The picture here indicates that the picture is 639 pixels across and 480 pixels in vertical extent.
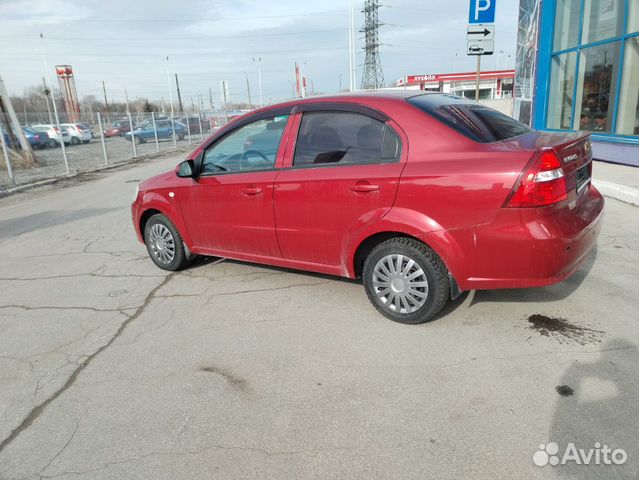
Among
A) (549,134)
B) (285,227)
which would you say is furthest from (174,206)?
(549,134)

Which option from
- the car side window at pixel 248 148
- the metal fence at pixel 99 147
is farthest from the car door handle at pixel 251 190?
the metal fence at pixel 99 147

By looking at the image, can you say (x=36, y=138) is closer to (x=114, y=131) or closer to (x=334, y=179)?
(x=114, y=131)

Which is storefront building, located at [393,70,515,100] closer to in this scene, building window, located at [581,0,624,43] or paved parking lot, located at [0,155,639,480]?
building window, located at [581,0,624,43]

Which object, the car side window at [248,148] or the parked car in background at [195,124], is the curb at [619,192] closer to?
the car side window at [248,148]

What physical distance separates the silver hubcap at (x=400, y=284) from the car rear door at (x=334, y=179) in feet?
1.13

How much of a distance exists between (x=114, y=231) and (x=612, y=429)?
6956 millimetres

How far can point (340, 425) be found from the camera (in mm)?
2637

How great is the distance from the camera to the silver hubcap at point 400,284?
355 cm

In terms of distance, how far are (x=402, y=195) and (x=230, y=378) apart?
1734 millimetres

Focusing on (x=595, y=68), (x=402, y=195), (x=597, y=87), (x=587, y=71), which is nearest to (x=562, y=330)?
(x=402, y=195)

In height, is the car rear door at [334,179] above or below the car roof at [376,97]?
below

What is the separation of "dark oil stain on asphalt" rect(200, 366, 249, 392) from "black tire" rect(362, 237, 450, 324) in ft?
4.16

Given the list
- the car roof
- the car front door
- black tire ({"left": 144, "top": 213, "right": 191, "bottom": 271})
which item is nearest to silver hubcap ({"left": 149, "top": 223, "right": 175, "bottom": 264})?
black tire ({"left": 144, "top": 213, "right": 191, "bottom": 271})

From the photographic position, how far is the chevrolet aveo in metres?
3.14
